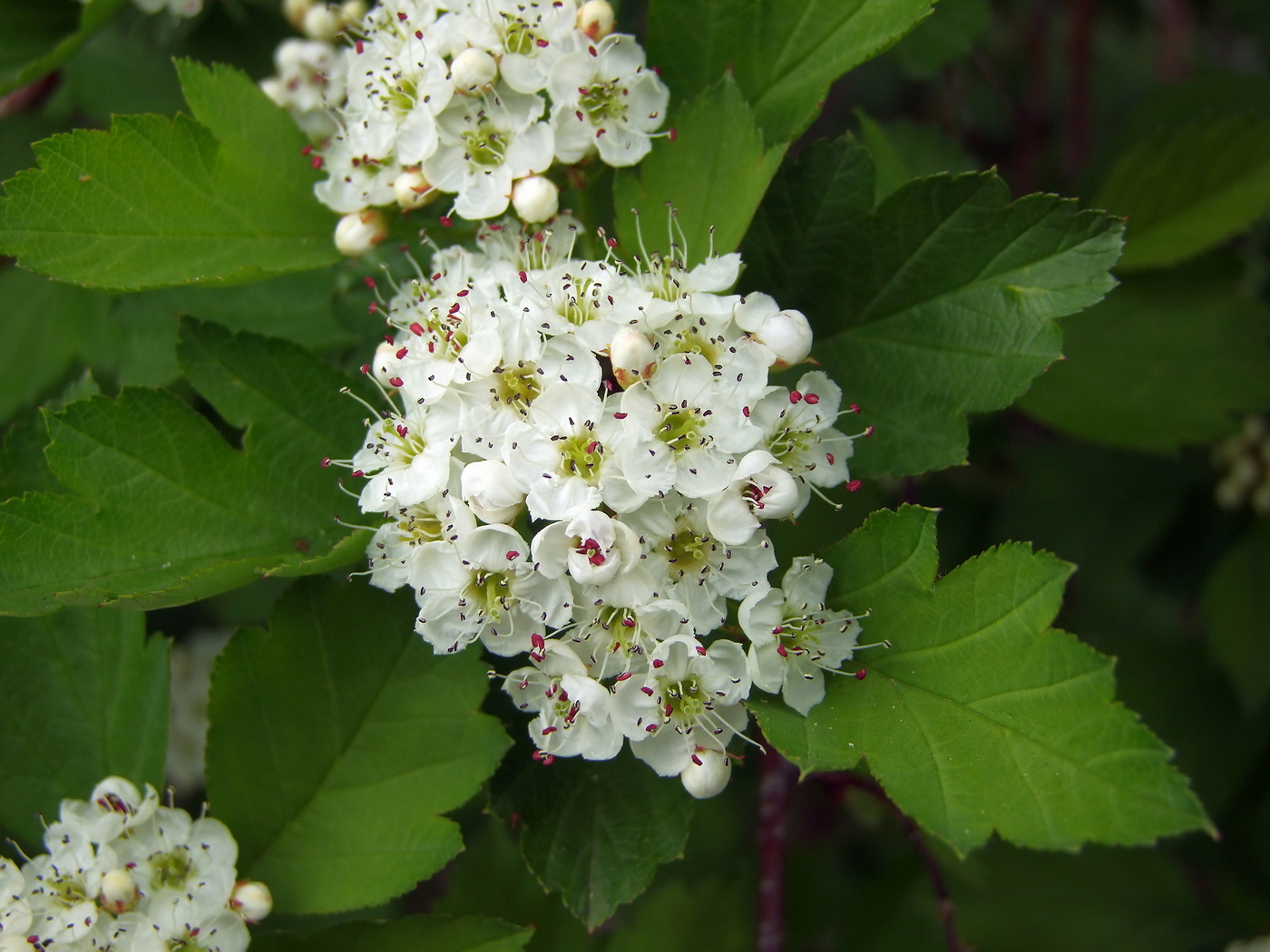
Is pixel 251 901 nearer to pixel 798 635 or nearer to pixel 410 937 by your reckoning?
pixel 410 937

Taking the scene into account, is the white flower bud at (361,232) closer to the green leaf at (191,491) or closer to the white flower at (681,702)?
the green leaf at (191,491)

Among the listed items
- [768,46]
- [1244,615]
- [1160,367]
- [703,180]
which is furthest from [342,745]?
[1244,615]

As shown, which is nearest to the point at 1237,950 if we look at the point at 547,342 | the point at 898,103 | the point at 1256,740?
the point at 1256,740

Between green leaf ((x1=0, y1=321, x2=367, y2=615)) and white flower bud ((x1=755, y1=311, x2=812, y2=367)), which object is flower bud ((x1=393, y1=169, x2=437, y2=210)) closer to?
green leaf ((x1=0, y1=321, x2=367, y2=615))

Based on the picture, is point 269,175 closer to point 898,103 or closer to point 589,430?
point 589,430

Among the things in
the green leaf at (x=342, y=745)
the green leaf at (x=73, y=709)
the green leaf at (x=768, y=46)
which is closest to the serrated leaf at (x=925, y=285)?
the green leaf at (x=768, y=46)

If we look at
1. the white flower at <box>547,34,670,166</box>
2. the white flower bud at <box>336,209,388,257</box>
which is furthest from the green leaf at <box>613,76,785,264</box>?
the white flower bud at <box>336,209,388,257</box>
